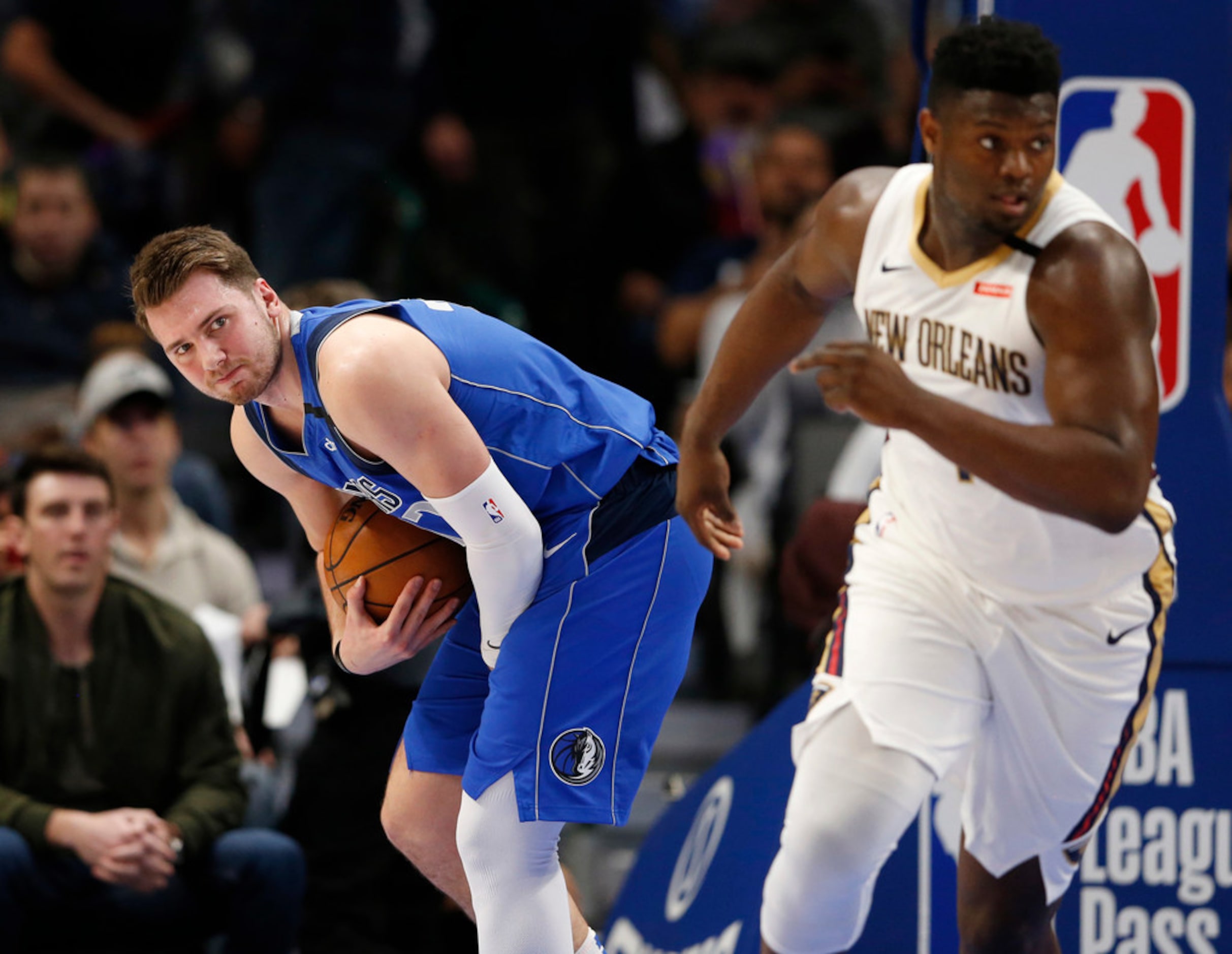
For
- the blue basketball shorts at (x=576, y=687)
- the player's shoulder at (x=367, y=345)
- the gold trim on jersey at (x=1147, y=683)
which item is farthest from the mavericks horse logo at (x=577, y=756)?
the gold trim on jersey at (x=1147, y=683)

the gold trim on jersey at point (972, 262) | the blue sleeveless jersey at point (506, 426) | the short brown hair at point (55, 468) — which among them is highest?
the gold trim on jersey at point (972, 262)

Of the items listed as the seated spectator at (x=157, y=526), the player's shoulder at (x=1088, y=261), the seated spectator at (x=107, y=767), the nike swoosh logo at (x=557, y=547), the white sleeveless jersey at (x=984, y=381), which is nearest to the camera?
the player's shoulder at (x=1088, y=261)

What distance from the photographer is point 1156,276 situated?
160 inches

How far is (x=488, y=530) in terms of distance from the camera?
317 cm

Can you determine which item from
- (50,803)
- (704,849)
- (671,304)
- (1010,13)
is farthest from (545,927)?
Answer: (671,304)

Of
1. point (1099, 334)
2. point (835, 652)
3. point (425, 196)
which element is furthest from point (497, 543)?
point (425, 196)

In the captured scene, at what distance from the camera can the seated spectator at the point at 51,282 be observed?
7.25 metres

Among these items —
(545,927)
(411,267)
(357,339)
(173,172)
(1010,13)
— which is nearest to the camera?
(357,339)

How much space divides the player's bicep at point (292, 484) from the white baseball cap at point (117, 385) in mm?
2533

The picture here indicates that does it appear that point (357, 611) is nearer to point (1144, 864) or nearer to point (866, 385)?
point (866, 385)

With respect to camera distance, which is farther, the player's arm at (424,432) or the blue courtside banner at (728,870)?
the blue courtside banner at (728,870)

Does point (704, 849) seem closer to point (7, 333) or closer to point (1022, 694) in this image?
point (1022, 694)

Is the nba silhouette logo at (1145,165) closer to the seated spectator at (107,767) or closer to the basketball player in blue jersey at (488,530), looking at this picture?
the basketball player in blue jersey at (488,530)

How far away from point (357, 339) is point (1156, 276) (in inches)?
81.0
